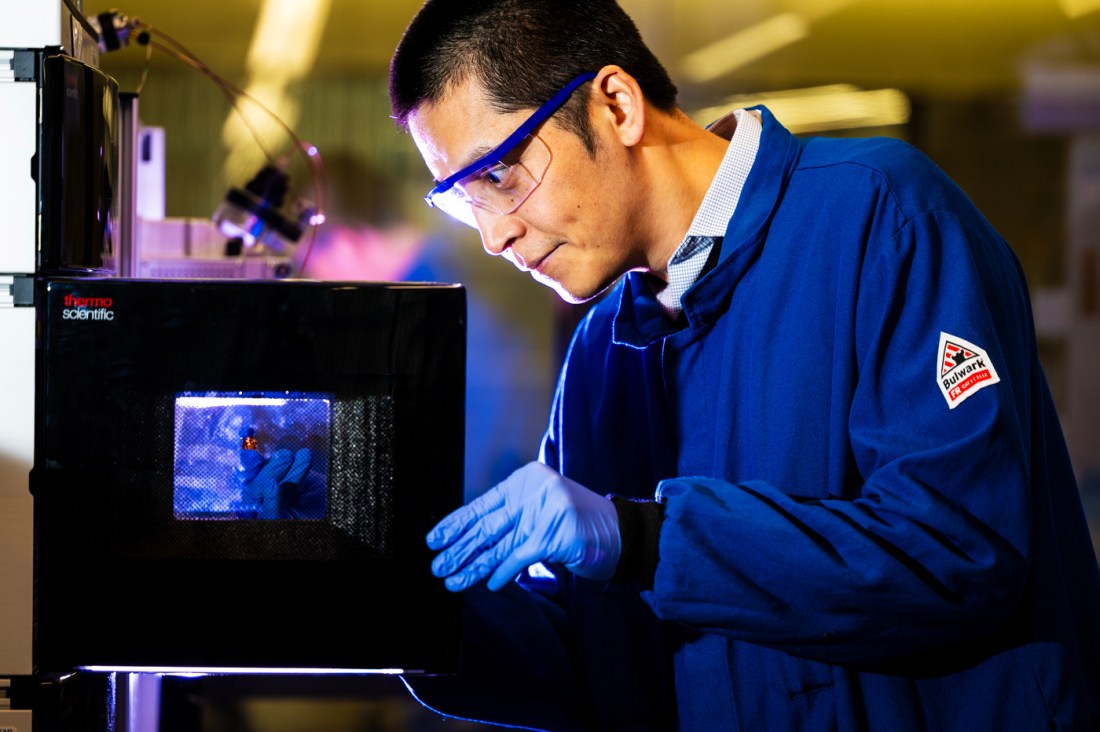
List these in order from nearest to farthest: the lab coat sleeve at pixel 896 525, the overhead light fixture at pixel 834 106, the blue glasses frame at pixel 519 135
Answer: the lab coat sleeve at pixel 896 525 → the blue glasses frame at pixel 519 135 → the overhead light fixture at pixel 834 106

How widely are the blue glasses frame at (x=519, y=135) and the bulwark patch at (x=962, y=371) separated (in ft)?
1.40

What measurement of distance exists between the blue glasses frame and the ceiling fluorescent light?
195cm

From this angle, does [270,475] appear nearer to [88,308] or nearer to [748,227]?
[88,308]

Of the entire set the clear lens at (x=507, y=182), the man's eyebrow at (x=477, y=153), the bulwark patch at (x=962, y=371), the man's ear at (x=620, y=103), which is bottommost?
the bulwark patch at (x=962, y=371)

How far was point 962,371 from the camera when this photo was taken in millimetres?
793

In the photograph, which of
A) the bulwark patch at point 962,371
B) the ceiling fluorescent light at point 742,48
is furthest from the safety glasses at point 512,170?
the ceiling fluorescent light at point 742,48

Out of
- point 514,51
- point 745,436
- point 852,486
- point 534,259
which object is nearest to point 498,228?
point 534,259

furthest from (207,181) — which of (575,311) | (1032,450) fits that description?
(1032,450)

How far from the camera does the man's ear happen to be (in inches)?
39.1

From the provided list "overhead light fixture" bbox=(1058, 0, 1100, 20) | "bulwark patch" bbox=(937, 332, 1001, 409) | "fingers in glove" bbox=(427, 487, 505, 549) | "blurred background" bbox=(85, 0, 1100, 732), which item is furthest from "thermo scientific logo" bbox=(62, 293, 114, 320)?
"overhead light fixture" bbox=(1058, 0, 1100, 20)

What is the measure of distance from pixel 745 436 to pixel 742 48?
213 cm

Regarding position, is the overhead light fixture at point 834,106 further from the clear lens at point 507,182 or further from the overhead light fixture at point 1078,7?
the clear lens at point 507,182

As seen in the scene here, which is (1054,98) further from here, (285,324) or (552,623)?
(285,324)

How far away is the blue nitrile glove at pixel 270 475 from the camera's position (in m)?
0.84
